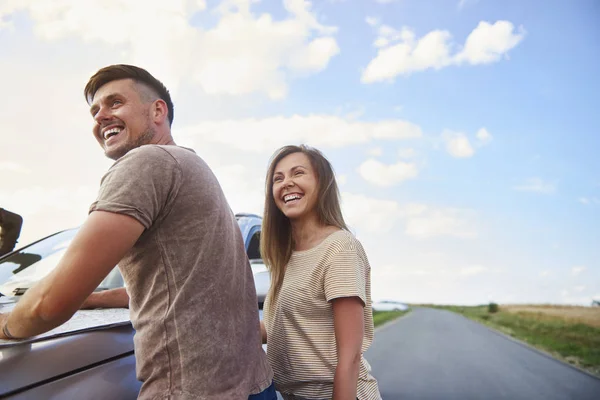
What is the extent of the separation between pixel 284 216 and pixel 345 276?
573 millimetres

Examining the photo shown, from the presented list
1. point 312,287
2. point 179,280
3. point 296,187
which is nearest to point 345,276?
point 312,287

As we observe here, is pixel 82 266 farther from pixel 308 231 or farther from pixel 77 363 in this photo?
pixel 308 231

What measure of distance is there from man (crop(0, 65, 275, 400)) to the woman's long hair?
2.33 ft

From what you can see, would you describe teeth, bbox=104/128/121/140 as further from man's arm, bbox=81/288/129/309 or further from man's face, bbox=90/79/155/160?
man's arm, bbox=81/288/129/309

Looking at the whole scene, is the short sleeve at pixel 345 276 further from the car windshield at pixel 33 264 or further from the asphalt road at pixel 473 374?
the asphalt road at pixel 473 374

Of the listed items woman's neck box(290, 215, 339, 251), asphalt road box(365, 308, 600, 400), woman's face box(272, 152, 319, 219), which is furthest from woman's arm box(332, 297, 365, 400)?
asphalt road box(365, 308, 600, 400)

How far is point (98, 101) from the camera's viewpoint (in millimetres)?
1780

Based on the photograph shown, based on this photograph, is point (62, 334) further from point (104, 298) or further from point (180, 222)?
point (180, 222)

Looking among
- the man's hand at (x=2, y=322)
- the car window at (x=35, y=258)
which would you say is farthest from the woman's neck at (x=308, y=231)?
the car window at (x=35, y=258)

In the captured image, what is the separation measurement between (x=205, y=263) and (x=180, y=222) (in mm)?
122

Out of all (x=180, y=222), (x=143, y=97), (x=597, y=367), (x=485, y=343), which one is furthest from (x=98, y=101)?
(x=485, y=343)

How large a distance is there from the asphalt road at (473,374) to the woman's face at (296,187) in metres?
5.94

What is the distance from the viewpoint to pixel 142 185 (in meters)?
1.29

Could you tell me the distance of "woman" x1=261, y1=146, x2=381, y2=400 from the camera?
1.85 metres
